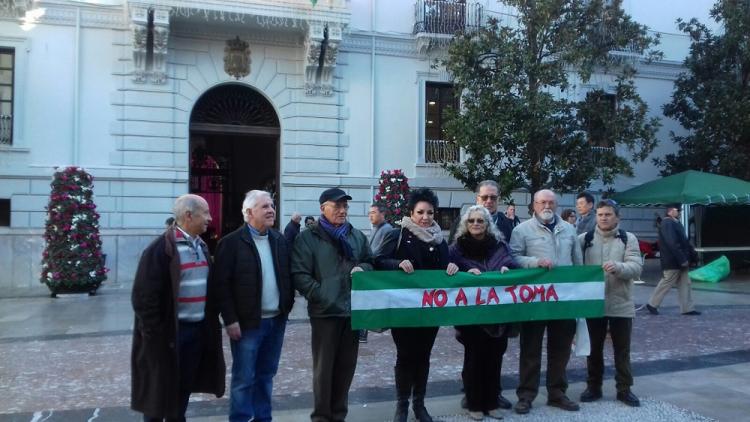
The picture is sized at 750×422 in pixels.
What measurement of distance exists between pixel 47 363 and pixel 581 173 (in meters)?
12.4

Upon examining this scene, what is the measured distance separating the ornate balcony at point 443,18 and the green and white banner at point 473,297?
13.3 meters

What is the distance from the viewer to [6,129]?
623 inches

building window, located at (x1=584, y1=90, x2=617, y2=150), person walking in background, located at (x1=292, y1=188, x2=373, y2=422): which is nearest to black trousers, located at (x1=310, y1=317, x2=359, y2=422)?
person walking in background, located at (x1=292, y1=188, x2=373, y2=422)

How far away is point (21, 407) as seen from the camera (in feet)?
19.6

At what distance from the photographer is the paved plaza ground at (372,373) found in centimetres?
579

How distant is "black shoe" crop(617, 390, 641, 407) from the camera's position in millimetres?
5891

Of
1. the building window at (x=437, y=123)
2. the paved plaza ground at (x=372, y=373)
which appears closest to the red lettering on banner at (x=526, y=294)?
the paved plaza ground at (x=372, y=373)

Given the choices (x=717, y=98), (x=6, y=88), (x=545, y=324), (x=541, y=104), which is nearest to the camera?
(x=545, y=324)

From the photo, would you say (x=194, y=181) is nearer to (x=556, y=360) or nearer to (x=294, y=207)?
(x=294, y=207)

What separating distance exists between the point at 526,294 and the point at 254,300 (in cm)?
240

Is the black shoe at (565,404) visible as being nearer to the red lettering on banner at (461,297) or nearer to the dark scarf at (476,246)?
the red lettering on banner at (461,297)

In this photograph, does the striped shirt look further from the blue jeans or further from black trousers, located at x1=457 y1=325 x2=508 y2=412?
black trousers, located at x1=457 y1=325 x2=508 y2=412

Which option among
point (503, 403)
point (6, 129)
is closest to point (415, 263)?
point (503, 403)

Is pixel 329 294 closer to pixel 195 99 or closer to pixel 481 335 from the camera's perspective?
pixel 481 335
